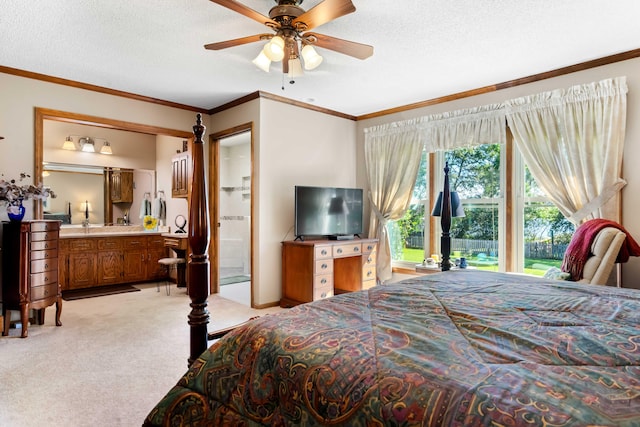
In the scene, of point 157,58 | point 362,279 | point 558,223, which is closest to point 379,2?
point 157,58

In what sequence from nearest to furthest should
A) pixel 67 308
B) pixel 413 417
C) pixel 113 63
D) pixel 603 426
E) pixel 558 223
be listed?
pixel 603 426, pixel 413 417, pixel 113 63, pixel 558 223, pixel 67 308

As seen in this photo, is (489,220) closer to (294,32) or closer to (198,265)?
(294,32)

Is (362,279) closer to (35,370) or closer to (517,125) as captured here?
(517,125)

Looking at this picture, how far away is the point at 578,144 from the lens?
3.42 m

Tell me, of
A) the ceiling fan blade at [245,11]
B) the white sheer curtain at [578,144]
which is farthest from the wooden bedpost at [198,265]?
the white sheer curtain at [578,144]

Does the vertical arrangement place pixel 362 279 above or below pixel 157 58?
below

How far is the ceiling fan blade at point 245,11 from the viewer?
2.07m

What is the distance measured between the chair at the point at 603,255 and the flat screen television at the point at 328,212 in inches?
100

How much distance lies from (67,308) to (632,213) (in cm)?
587

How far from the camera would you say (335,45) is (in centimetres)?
263

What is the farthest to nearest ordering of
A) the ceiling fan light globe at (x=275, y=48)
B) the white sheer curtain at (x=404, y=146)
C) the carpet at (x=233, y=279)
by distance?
1. the carpet at (x=233, y=279)
2. the white sheer curtain at (x=404, y=146)
3. the ceiling fan light globe at (x=275, y=48)

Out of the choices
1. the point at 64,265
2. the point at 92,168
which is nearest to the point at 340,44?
the point at 64,265

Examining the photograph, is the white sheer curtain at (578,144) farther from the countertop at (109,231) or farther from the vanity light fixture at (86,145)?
the vanity light fixture at (86,145)

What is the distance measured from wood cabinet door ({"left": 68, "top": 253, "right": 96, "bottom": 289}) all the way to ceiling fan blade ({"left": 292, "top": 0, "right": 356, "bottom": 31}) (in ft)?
15.3
